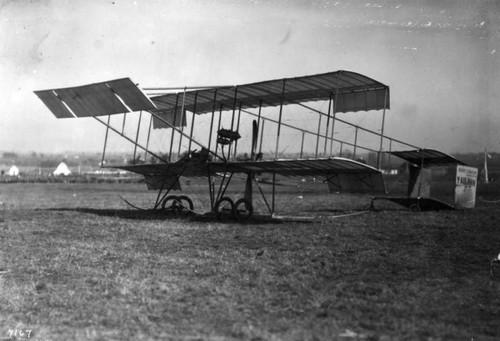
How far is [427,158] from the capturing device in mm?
15070

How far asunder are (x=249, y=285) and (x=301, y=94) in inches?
341

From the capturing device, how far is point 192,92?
Answer: 14.5 metres

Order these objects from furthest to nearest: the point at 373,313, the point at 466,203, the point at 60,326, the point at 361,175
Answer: the point at 466,203
the point at 361,175
the point at 373,313
the point at 60,326

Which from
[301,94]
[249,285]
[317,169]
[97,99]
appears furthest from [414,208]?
[249,285]

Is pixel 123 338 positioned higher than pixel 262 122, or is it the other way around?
pixel 262 122

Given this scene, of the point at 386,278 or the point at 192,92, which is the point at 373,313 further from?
the point at 192,92

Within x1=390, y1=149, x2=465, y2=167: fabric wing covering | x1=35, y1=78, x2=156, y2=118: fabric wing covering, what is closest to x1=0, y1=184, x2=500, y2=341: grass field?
x1=35, y1=78, x2=156, y2=118: fabric wing covering

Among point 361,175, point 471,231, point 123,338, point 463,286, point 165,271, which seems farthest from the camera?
point 361,175

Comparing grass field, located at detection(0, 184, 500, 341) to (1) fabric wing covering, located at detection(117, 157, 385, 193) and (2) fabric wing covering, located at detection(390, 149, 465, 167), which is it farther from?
(2) fabric wing covering, located at detection(390, 149, 465, 167)

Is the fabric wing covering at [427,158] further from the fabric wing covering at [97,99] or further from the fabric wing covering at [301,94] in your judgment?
the fabric wing covering at [97,99]

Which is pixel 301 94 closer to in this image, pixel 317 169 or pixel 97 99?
pixel 317 169

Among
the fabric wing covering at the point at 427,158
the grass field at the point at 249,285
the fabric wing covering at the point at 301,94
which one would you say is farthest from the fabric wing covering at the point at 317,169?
the fabric wing covering at the point at 427,158

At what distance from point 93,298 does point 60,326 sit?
795 mm

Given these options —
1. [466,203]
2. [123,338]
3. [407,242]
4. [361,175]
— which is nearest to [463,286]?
[407,242]
